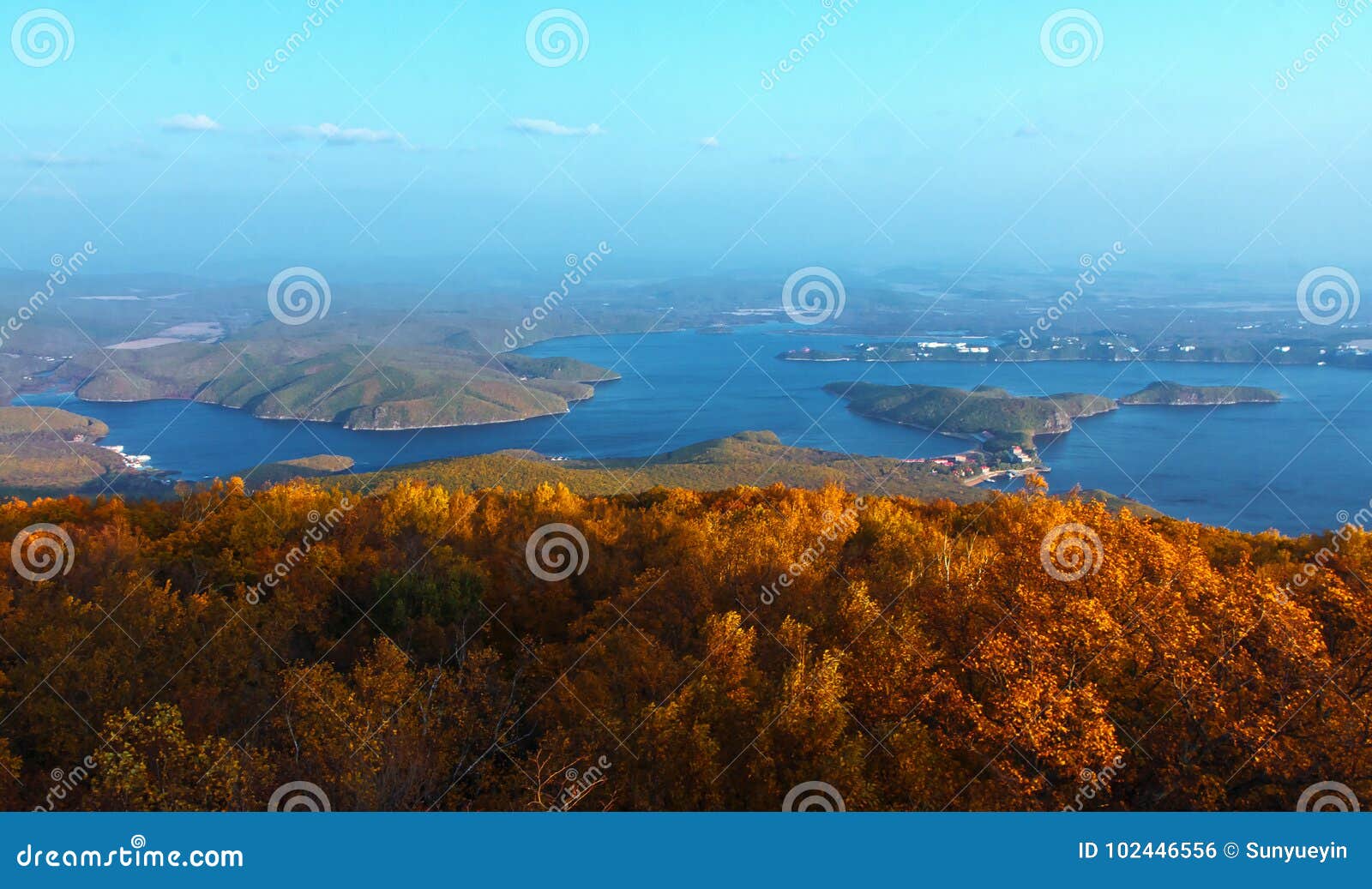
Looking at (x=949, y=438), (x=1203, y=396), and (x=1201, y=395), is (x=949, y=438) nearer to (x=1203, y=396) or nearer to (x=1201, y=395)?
(x=1201, y=395)

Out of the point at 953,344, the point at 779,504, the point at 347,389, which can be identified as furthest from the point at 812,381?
the point at 779,504

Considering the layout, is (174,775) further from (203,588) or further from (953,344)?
(953,344)

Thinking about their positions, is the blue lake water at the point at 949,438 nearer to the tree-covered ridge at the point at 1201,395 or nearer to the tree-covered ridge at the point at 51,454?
the tree-covered ridge at the point at 1201,395

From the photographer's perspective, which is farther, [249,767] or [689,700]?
[689,700]

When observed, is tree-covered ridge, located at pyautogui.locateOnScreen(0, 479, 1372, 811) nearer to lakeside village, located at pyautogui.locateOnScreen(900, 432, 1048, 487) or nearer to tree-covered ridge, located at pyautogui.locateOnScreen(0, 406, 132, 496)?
lakeside village, located at pyautogui.locateOnScreen(900, 432, 1048, 487)

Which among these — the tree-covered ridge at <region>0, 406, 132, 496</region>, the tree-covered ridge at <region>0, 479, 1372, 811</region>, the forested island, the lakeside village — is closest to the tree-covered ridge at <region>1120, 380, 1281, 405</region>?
the forested island

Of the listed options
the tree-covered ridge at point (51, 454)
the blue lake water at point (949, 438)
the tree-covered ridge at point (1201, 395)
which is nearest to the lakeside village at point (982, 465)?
the blue lake water at point (949, 438)
